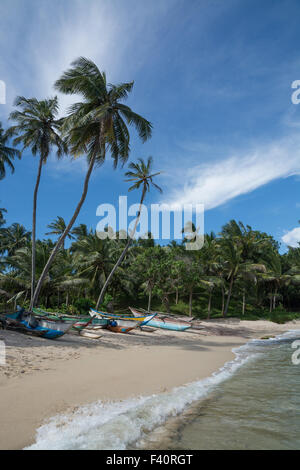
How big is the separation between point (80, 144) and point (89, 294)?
73.2 feet

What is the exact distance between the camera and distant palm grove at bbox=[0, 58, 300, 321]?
15914 mm

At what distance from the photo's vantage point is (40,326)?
11.3 metres

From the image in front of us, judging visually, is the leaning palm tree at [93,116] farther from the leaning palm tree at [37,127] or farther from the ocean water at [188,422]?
the ocean water at [188,422]

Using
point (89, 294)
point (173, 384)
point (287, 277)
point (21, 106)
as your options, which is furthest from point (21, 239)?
point (173, 384)

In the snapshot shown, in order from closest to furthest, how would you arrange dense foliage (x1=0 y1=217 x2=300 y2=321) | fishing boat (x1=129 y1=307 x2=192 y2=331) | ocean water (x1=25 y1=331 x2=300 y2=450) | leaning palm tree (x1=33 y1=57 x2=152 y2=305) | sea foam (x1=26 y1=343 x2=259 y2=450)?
sea foam (x1=26 y1=343 x2=259 y2=450)
ocean water (x1=25 y1=331 x2=300 y2=450)
leaning palm tree (x1=33 y1=57 x2=152 y2=305)
fishing boat (x1=129 y1=307 x2=192 y2=331)
dense foliage (x1=0 y1=217 x2=300 y2=321)

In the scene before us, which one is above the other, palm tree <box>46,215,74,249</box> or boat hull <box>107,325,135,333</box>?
palm tree <box>46,215,74,249</box>

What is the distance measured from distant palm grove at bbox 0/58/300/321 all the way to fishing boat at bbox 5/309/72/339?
347 cm

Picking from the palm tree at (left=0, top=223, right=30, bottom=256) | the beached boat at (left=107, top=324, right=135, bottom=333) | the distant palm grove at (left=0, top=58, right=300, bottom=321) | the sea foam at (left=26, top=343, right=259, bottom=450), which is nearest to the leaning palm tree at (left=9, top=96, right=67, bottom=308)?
the distant palm grove at (left=0, top=58, right=300, bottom=321)

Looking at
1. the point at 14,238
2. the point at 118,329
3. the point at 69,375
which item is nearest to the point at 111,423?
the point at 69,375

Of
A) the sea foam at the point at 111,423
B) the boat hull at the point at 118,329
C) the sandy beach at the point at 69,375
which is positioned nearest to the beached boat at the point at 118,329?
the boat hull at the point at 118,329

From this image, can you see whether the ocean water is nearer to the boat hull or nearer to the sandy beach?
the sandy beach

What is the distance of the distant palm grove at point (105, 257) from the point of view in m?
15.9

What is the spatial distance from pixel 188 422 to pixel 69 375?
320cm

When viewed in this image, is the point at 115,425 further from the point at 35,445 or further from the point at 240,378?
the point at 240,378
